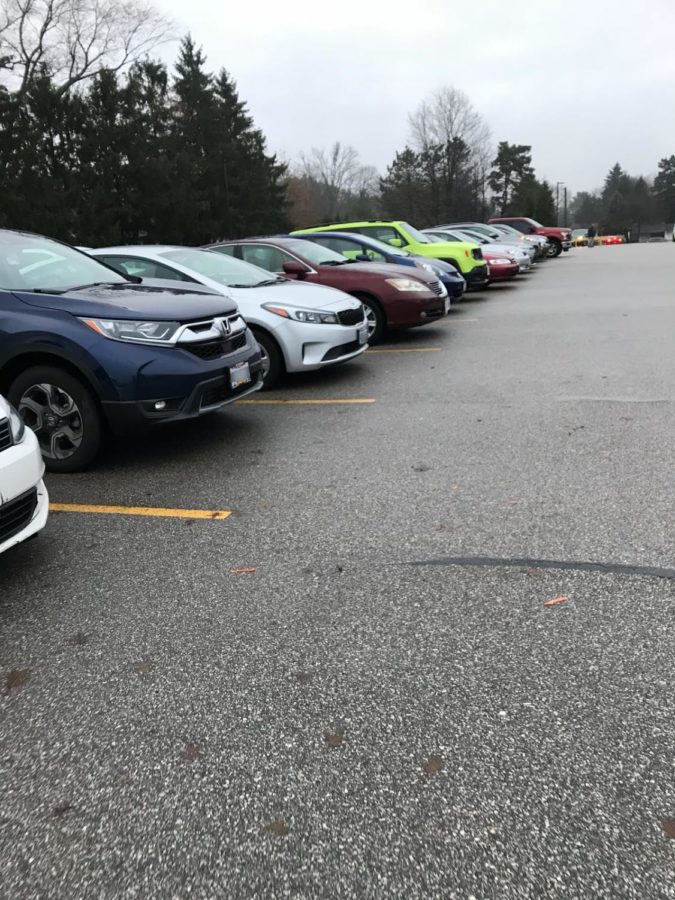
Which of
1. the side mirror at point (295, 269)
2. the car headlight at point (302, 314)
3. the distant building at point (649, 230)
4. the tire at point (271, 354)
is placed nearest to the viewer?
the car headlight at point (302, 314)

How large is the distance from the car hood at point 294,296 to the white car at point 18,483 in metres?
3.90

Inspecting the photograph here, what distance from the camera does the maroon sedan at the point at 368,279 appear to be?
9320 millimetres

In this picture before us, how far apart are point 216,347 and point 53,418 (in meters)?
1.28

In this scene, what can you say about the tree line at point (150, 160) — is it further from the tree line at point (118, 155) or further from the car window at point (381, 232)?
the car window at point (381, 232)

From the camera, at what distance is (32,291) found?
501 centimetres

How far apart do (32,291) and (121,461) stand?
1396 mm

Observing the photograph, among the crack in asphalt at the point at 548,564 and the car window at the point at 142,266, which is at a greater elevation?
the car window at the point at 142,266

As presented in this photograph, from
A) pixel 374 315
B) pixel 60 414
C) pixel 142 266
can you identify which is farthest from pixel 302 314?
pixel 60 414

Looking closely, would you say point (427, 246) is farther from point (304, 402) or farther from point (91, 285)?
point (91, 285)

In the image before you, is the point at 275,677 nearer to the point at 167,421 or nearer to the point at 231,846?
the point at 231,846

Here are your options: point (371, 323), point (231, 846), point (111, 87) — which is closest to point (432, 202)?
point (111, 87)

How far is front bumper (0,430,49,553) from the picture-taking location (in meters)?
3.15

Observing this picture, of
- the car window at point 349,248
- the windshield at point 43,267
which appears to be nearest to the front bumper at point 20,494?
the windshield at point 43,267

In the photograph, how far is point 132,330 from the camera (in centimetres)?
476
